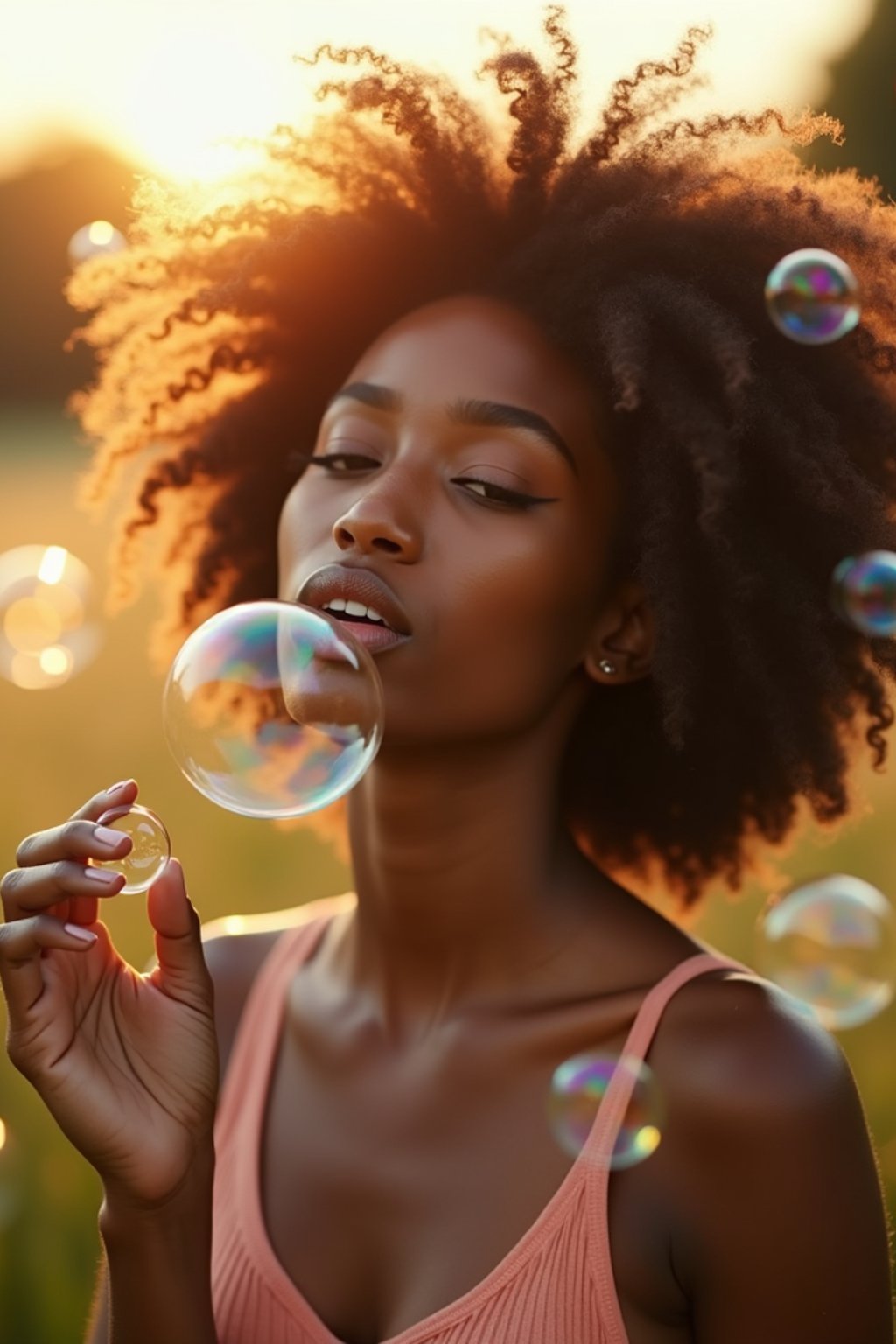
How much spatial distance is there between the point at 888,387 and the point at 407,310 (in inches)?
32.6

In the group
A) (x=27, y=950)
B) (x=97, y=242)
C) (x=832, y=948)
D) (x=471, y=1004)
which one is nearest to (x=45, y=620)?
(x=97, y=242)

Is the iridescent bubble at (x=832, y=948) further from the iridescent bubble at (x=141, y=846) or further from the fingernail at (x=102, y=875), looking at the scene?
the fingernail at (x=102, y=875)

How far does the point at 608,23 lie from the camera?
9.92ft

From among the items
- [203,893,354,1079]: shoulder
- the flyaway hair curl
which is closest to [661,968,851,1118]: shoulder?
the flyaway hair curl

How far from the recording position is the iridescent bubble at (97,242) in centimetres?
333

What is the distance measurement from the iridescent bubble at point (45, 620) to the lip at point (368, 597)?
1.49 metres

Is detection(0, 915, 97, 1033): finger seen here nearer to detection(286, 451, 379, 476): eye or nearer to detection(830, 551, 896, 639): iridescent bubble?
detection(286, 451, 379, 476): eye

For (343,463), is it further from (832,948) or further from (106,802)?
(832,948)

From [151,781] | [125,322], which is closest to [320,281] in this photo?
[125,322]

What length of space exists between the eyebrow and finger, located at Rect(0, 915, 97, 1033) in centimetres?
90

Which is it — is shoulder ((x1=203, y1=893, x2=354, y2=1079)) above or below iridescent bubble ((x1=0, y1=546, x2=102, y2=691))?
below

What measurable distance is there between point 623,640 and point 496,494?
364 mm

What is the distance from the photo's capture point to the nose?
2.31 metres

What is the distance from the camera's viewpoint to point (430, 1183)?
249 cm
